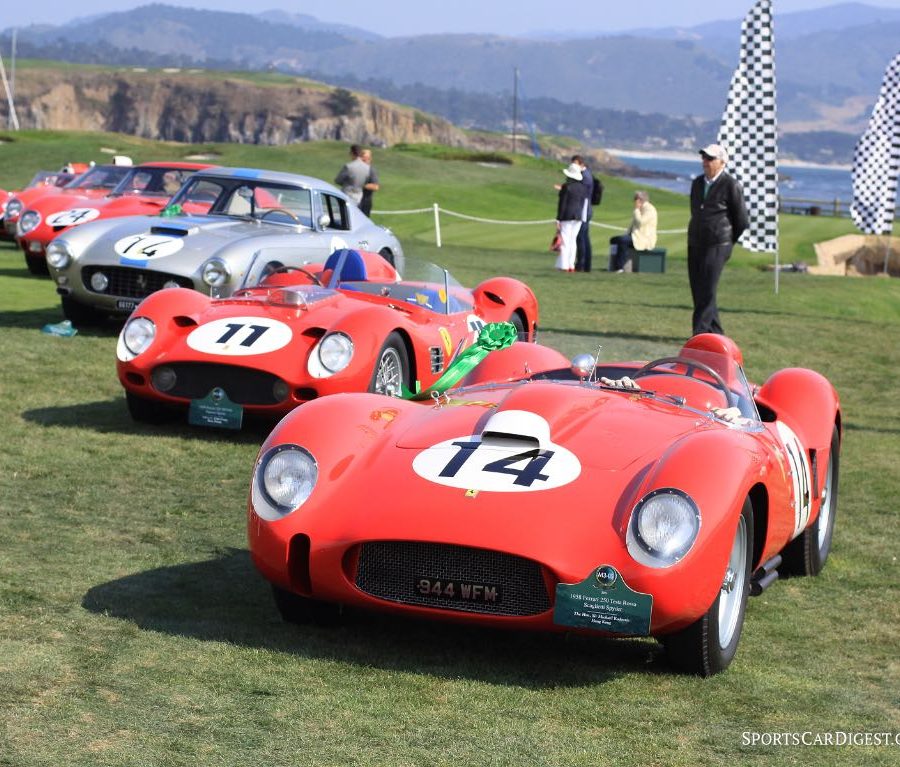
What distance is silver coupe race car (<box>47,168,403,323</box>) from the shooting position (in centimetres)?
1280

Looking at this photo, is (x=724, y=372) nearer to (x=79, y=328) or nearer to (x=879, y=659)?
(x=879, y=659)

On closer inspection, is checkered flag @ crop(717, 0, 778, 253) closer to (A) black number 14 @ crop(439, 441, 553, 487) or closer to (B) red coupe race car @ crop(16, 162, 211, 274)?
(B) red coupe race car @ crop(16, 162, 211, 274)

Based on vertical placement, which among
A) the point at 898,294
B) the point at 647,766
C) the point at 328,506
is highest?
the point at 328,506

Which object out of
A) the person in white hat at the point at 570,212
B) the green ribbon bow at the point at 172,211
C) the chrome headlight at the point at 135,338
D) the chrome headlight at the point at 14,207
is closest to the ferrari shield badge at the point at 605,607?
the chrome headlight at the point at 135,338

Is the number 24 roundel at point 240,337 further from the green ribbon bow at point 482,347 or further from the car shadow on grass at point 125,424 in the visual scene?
the green ribbon bow at point 482,347

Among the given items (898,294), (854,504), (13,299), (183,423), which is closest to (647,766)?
(854,504)

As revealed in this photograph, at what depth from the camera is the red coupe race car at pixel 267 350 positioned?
922 cm

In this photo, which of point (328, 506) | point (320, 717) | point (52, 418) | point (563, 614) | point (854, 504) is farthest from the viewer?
point (52, 418)

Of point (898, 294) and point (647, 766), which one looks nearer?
point (647, 766)

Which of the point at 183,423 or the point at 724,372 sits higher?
the point at 724,372

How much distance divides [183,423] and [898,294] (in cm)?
1703

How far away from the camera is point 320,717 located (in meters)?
4.44

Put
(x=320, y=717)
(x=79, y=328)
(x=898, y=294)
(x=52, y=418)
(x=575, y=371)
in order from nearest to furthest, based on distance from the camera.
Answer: (x=320, y=717) → (x=575, y=371) → (x=52, y=418) → (x=79, y=328) → (x=898, y=294)

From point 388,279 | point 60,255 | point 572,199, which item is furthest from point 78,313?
point 572,199
